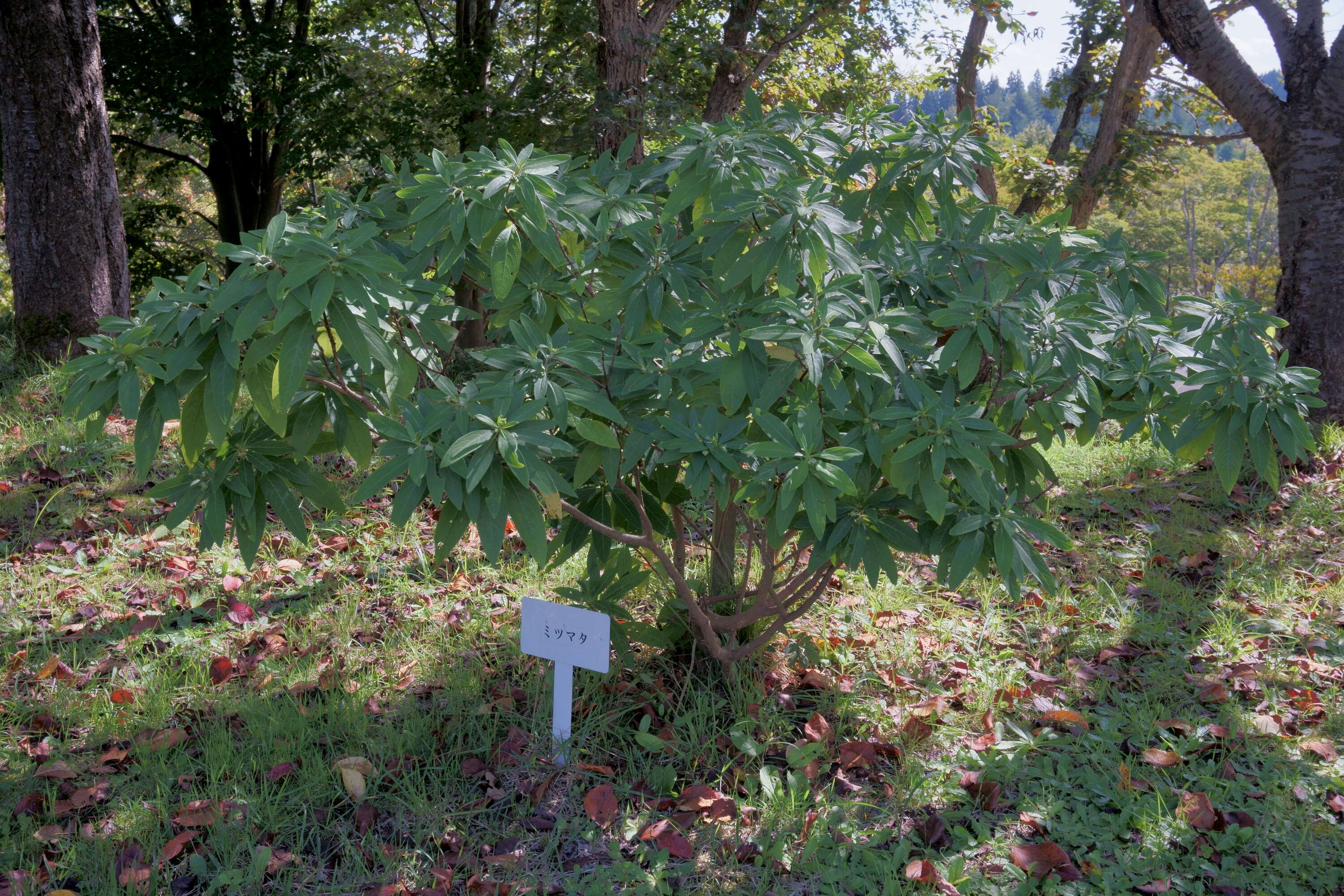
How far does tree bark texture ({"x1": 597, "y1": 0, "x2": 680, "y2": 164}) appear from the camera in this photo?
660 centimetres

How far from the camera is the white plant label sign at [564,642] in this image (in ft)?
7.70

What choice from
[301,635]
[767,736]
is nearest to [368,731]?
[301,635]

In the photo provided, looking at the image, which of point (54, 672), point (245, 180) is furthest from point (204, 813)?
point (245, 180)

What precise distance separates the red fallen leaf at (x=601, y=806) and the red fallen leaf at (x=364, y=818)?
533 millimetres

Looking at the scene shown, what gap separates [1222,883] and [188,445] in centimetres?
251

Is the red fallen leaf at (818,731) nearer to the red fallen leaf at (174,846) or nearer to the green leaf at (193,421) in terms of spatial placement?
the red fallen leaf at (174,846)

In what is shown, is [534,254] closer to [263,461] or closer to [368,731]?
[263,461]

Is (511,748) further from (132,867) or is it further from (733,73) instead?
(733,73)

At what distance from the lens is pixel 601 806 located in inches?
90.3

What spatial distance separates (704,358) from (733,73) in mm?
7872

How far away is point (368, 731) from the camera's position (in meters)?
2.59

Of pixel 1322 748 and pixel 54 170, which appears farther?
pixel 54 170

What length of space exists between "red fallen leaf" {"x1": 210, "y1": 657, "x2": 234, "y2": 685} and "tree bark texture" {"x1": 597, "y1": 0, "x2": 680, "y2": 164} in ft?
15.8

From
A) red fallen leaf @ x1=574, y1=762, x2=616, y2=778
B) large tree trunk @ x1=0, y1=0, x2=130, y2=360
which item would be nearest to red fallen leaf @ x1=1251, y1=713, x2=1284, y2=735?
red fallen leaf @ x1=574, y1=762, x2=616, y2=778
